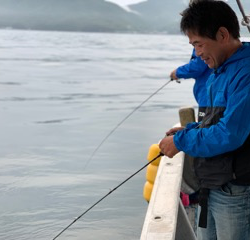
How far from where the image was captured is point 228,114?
2.19m

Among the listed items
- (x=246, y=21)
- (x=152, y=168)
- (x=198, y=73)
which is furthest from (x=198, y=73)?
(x=246, y=21)

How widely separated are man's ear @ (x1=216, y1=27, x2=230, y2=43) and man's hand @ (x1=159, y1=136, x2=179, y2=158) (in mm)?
535

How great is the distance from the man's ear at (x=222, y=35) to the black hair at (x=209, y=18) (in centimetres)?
1

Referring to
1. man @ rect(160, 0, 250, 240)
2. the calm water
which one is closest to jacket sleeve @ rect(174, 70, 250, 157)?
man @ rect(160, 0, 250, 240)

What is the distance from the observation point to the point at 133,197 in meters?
7.16

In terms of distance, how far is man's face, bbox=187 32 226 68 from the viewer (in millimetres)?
2336

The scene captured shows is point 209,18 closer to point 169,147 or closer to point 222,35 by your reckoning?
point 222,35

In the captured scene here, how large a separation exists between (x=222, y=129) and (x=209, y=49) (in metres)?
0.41

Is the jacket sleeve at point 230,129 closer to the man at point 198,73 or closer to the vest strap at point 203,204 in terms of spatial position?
the vest strap at point 203,204

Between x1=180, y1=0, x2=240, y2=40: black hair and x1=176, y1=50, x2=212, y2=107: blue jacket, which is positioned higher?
x1=180, y1=0, x2=240, y2=40: black hair

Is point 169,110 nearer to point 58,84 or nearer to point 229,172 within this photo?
point 58,84

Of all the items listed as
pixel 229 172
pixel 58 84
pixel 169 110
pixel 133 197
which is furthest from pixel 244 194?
pixel 58 84

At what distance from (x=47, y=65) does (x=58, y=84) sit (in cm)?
1140

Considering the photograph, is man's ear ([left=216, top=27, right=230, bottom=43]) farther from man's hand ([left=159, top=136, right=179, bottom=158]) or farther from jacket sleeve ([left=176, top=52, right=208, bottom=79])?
jacket sleeve ([left=176, top=52, right=208, bottom=79])
